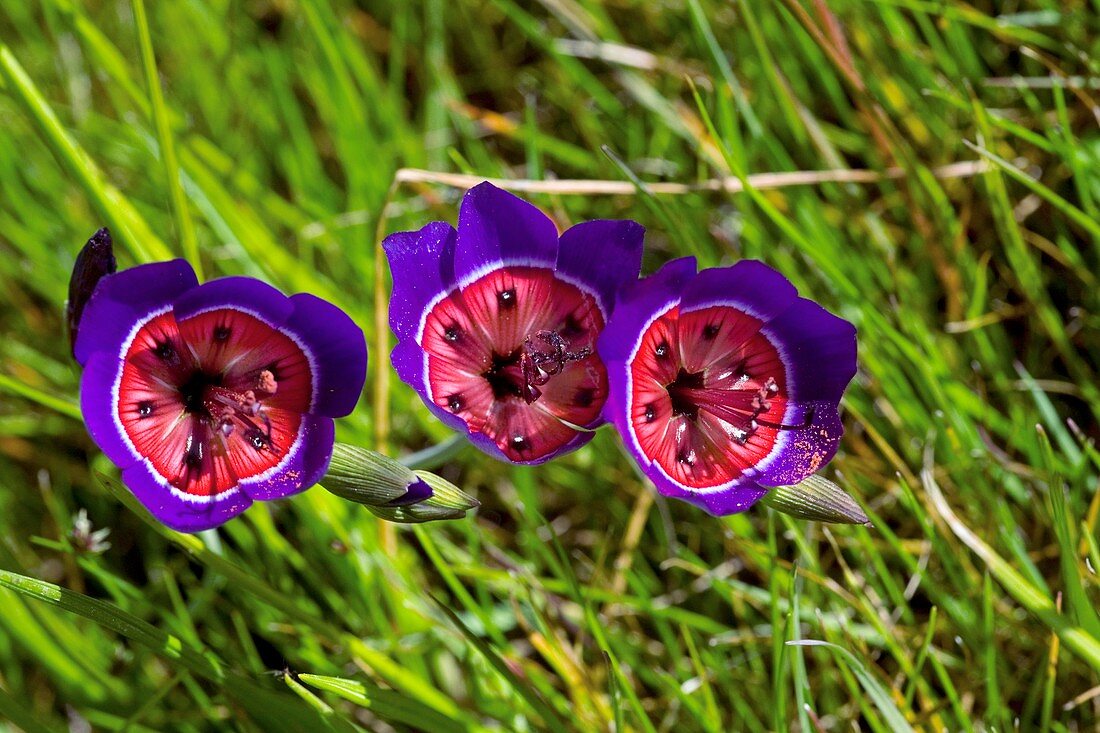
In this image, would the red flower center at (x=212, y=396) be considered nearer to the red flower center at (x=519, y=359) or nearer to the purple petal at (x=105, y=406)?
the purple petal at (x=105, y=406)

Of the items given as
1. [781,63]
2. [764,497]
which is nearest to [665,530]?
[764,497]

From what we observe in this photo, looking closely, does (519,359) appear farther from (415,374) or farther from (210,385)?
(210,385)

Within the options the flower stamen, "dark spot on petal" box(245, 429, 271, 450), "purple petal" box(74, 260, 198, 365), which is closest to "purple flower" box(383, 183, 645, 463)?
the flower stamen

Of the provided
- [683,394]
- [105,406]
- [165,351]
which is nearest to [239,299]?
[165,351]

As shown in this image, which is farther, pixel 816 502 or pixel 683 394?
pixel 683 394

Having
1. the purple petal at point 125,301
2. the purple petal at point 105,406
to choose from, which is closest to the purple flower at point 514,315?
the purple petal at point 125,301

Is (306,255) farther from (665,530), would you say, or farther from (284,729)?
(284,729)

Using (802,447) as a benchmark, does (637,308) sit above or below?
above
